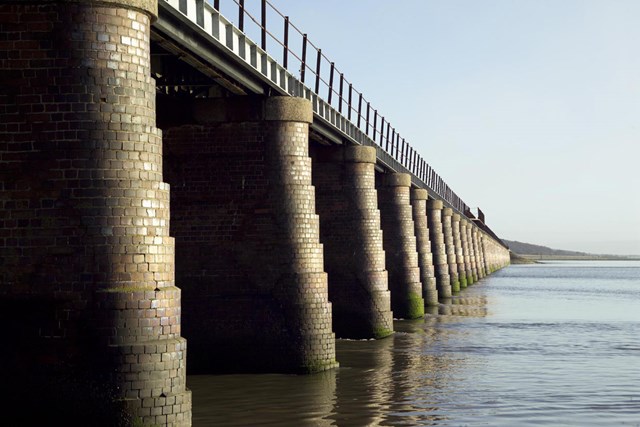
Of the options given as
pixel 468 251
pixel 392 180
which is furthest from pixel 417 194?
pixel 468 251

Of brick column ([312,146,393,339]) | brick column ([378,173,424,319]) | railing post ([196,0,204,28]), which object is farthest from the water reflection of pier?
brick column ([378,173,424,319])

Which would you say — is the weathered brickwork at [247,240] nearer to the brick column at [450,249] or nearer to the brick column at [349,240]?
the brick column at [349,240]

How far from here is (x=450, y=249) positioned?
184ft

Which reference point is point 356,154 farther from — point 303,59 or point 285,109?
point 285,109

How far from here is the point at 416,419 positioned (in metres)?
14.7

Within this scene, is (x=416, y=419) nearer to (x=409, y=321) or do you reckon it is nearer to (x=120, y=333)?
(x=120, y=333)

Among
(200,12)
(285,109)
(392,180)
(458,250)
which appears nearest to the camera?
(200,12)

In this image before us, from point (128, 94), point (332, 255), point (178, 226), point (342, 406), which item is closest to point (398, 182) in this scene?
point (332, 255)

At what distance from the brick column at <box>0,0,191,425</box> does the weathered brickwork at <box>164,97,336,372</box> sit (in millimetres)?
7006

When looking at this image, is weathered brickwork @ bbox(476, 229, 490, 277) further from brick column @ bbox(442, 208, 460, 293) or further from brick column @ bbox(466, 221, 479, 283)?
brick column @ bbox(442, 208, 460, 293)

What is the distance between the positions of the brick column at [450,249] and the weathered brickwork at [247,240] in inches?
1426

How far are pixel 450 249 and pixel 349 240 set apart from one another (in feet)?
95.4

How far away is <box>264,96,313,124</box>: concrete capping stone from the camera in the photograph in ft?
65.8

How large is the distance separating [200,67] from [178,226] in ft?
11.1
